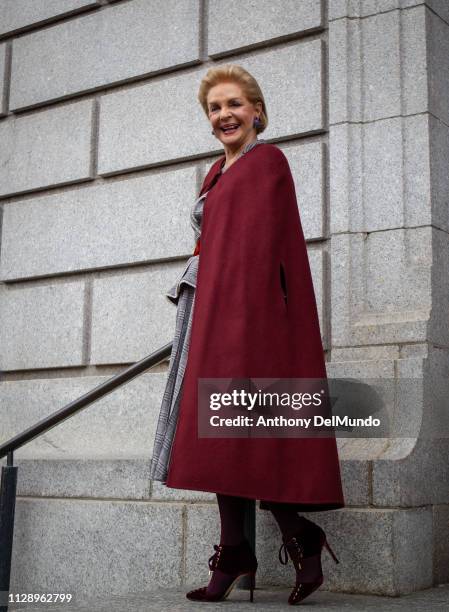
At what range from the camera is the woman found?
11.0ft

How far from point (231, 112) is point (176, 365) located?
1078 mm

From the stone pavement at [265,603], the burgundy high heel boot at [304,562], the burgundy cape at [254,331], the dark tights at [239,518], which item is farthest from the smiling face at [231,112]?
the stone pavement at [265,603]

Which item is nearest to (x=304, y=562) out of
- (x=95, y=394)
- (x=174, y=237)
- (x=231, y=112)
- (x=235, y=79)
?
(x=95, y=394)

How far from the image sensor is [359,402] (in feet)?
14.7

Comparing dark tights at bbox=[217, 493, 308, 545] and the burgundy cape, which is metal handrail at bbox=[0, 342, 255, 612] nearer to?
dark tights at bbox=[217, 493, 308, 545]

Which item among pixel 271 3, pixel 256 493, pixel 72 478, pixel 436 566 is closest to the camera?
pixel 256 493

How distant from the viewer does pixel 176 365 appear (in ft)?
12.2

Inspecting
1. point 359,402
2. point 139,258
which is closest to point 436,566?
point 359,402

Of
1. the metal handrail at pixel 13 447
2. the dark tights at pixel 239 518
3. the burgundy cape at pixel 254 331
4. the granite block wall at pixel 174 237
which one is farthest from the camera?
the granite block wall at pixel 174 237

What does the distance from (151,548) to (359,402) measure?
1.35 m

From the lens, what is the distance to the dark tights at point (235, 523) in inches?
136

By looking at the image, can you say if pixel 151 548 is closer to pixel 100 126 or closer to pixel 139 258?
pixel 139 258

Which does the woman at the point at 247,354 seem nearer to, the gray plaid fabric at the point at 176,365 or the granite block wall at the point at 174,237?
the gray plaid fabric at the point at 176,365

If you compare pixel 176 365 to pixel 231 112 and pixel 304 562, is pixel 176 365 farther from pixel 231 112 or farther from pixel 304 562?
pixel 231 112
